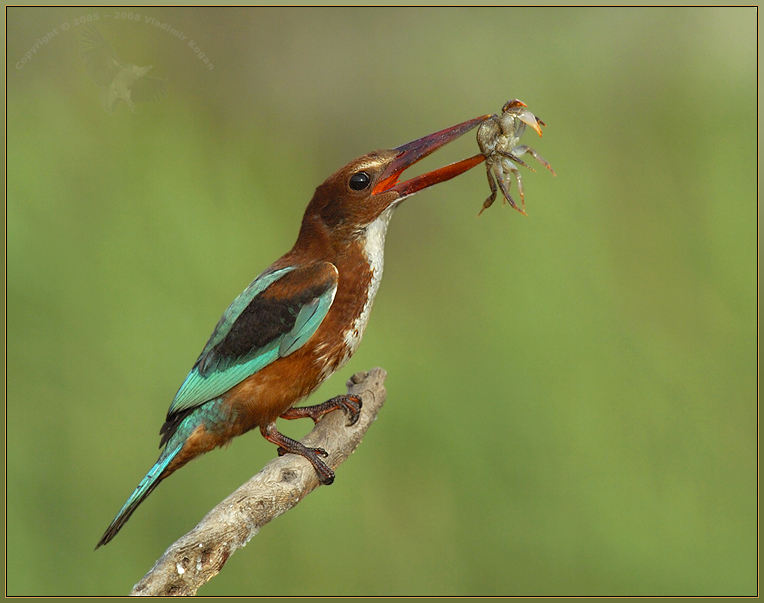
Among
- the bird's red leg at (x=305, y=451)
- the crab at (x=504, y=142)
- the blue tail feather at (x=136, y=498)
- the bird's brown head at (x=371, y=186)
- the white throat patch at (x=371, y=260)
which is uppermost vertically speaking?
the crab at (x=504, y=142)

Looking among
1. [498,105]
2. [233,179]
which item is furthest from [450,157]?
[233,179]

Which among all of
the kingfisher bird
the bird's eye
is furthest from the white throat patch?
the bird's eye

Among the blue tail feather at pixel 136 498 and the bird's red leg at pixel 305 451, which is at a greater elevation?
the bird's red leg at pixel 305 451

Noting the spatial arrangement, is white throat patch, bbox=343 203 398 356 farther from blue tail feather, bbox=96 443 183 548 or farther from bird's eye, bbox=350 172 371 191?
blue tail feather, bbox=96 443 183 548

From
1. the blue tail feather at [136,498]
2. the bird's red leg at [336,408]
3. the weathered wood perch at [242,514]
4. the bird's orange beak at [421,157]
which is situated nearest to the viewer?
the weathered wood perch at [242,514]

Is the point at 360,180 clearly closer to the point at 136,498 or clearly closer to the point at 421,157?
the point at 421,157

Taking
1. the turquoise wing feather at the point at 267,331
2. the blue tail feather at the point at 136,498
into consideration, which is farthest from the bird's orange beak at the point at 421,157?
the blue tail feather at the point at 136,498

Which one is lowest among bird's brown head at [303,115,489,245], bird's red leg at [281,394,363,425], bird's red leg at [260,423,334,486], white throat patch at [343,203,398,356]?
bird's red leg at [260,423,334,486]

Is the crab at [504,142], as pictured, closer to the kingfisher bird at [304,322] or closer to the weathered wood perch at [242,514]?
the kingfisher bird at [304,322]
